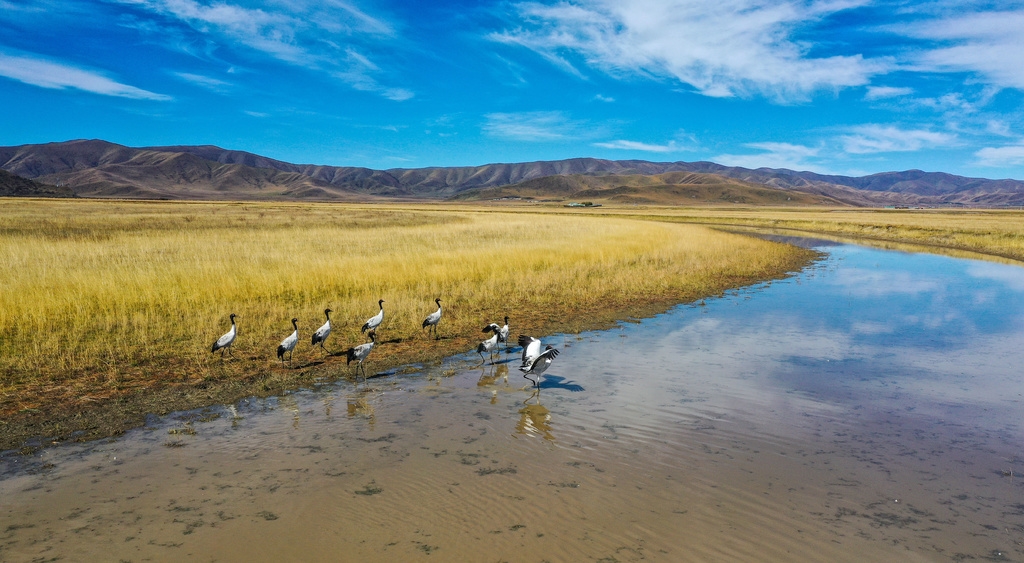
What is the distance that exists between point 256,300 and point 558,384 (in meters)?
10.3

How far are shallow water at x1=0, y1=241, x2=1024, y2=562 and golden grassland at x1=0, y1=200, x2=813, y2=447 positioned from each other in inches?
65.8

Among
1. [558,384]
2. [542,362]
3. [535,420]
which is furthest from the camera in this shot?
[558,384]

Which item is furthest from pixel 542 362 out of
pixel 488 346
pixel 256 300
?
pixel 256 300

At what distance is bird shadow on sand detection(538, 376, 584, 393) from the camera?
420 inches

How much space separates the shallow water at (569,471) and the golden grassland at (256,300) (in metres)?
1.67

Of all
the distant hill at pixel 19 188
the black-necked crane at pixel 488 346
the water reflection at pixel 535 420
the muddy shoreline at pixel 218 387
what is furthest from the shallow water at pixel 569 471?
the distant hill at pixel 19 188

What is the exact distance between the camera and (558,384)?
1094cm

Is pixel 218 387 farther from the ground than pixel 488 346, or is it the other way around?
pixel 488 346

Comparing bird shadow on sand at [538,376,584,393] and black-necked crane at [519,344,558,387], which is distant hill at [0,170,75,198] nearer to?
bird shadow on sand at [538,376,584,393]

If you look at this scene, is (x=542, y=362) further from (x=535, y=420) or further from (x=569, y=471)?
(x=569, y=471)

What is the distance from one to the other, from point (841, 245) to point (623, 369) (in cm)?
4147

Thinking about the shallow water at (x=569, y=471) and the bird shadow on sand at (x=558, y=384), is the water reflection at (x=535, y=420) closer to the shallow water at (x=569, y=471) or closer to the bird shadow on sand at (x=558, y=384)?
the shallow water at (x=569, y=471)

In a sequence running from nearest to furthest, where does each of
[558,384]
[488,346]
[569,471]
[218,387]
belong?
[569,471], [218,387], [558,384], [488,346]

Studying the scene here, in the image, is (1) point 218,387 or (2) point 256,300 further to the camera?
(2) point 256,300
